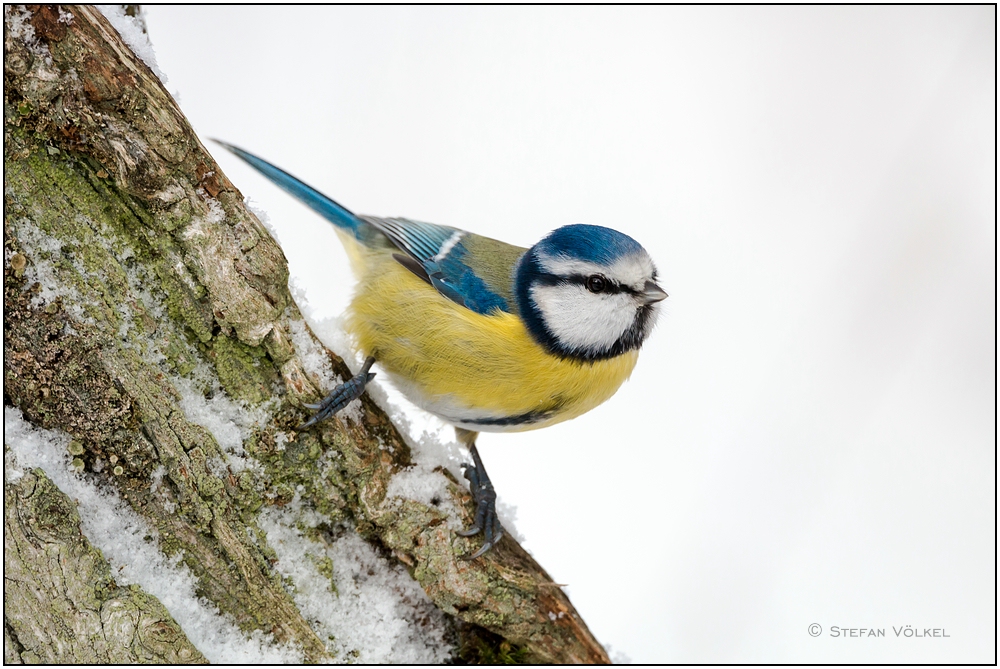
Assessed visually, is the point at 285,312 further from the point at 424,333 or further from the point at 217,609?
the point at 217,609

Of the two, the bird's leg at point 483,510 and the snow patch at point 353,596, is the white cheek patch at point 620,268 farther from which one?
the snow patch at point 353,596

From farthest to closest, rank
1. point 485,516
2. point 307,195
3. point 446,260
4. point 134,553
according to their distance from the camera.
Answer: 1. point 307,195
2. point 446,260
3. point 485,516
4. point 134,553

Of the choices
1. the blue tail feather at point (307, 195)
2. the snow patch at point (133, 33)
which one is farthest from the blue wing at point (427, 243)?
the snow patch at point (133, 33)

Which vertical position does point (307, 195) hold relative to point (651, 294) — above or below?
below

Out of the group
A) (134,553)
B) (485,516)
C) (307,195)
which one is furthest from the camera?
(307,195)

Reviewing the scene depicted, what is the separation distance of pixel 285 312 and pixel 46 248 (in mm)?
504

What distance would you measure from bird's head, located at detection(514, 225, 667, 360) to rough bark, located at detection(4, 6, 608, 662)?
0.60m

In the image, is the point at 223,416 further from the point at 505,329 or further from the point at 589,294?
the point at 589,294

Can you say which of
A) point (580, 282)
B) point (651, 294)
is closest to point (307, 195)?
point (580, 282)

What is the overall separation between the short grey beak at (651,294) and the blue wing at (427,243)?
39 centimetres

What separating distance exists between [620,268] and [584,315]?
0.16 metres

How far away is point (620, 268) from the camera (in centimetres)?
194

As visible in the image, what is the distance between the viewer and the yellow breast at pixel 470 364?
189 centimetres

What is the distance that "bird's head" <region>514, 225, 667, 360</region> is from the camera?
1.94 metres
